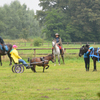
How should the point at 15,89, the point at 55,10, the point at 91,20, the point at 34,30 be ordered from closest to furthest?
1. the point at 15,89
2. the point at 91,20
3. the point at 55,10
4. the point at 34,30

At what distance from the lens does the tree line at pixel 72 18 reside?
178ft

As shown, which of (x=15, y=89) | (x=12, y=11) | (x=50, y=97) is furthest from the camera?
(x=12, y=11)

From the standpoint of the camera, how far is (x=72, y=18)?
185 ft

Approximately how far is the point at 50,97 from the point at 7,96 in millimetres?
1235

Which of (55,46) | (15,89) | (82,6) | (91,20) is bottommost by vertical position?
(15,89)

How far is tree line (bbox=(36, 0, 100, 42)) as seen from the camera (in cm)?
5427

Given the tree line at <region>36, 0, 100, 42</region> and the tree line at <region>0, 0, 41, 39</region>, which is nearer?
the tree line at <region>36, 0, 100, 42</region>

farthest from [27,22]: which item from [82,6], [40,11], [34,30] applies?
[82,6]

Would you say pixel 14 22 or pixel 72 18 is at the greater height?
pixel 14 22

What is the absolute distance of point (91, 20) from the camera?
53250 millimetres

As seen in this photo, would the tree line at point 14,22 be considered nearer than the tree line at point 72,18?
A: No

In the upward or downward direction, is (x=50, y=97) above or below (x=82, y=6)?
below

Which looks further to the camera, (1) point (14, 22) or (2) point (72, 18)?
(1) point (14, 22)

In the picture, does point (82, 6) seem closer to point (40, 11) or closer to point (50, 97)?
point (40, 11)
